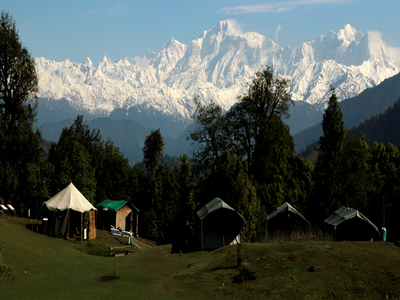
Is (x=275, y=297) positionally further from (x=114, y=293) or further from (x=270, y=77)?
(x=270, y=77)

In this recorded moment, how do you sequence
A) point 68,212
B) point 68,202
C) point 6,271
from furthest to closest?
point 68,202, point 68,212, point 6,271

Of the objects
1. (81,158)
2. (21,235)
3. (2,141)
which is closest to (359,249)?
(21,235)

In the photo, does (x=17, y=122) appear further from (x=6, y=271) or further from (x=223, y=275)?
(x=223, y=275)

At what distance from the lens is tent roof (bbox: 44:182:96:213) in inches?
1308

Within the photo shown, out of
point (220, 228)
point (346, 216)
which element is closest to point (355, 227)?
point (346, 216)

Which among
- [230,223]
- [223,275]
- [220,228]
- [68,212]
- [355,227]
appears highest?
[68,212]

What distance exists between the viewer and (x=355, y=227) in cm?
2928

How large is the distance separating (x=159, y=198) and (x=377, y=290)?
33523 millimetres

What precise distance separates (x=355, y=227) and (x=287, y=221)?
6165 mm

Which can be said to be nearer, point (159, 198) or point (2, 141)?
point (2, 141)

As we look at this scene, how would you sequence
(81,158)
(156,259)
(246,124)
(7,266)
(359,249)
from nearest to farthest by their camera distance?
1. (7,266)
2. (359,249)
3. (156,259)
4. (81,158)
5. (246,124)

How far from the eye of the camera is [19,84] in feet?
137

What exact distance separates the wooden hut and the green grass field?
2158 centimetres

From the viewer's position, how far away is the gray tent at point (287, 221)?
33344 millimetres
